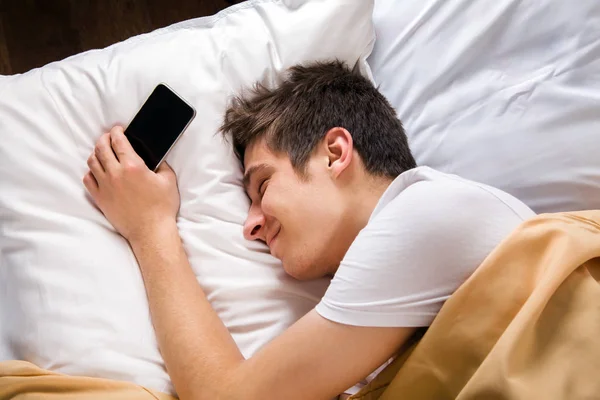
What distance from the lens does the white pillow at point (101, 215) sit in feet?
2.94

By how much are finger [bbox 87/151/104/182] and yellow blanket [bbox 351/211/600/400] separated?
53 centimetres

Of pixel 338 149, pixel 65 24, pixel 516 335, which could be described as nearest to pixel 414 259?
pixel 516 335

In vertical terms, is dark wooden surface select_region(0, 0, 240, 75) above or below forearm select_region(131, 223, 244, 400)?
above

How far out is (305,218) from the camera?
0.92m

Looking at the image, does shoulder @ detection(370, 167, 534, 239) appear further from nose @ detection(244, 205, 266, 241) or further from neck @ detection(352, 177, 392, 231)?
nose @ detection(244, 205, 266, 241)

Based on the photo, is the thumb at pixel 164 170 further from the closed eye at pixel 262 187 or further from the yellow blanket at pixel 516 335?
the yellow blanket at pixel 516 335

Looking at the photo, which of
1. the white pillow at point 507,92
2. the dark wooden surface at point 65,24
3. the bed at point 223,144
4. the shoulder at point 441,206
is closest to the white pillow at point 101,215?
the bed at point 223,144

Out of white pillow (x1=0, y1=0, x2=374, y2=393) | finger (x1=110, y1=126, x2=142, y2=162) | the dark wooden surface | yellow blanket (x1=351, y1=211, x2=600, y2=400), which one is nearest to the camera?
yellow blanket (x1=351, y1=211, x2=600, y2=400)

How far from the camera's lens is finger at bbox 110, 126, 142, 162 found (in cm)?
101

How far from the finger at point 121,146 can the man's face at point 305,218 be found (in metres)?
0.22

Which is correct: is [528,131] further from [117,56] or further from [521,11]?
[117,56]

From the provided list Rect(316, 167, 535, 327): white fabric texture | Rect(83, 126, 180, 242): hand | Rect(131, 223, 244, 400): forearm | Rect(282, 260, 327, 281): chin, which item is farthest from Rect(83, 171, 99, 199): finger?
Rect(316, 167, 535, 327): white fabric texture

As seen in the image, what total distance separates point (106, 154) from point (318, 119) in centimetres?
34

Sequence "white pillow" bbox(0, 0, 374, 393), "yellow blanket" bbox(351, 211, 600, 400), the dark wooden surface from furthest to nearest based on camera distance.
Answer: the dark wooden surface < "white pillow" bbox(0, 0, 374, 393) < "yellow blanket" bbox(351, 211, 600, 400)
